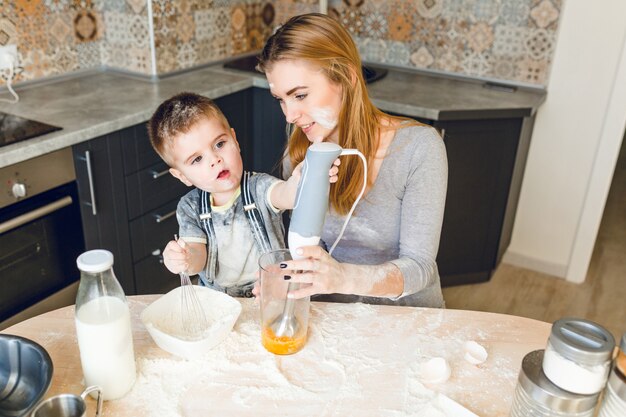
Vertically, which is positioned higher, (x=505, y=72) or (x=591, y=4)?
(x=591, y=4)

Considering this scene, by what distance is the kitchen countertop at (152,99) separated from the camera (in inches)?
75.3

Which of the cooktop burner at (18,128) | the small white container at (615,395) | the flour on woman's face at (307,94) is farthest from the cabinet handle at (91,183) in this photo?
the small white container at (615,395)

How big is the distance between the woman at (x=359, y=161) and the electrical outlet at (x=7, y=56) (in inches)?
53.3

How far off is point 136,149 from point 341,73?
1.06 m

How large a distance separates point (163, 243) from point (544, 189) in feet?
5.64

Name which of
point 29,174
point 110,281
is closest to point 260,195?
point 110,281

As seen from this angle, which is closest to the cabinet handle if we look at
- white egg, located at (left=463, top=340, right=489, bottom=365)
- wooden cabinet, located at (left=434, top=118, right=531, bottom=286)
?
wooden cabinet, located at (left=434, top=118, right=531, bottom=286)

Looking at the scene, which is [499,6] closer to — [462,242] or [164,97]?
[462,242]

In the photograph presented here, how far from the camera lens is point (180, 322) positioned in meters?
1.08

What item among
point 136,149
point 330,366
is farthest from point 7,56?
point 330,366

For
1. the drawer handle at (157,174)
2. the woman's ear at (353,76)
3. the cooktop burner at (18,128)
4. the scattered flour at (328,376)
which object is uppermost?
the woman's ear at (353,76)

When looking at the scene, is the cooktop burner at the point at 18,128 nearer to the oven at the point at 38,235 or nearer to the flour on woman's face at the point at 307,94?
the oven at the point at 38,235

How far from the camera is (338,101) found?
4.39 ft

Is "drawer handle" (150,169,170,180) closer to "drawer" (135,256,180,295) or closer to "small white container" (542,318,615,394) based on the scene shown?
"drawer" (135,256,180,295)
